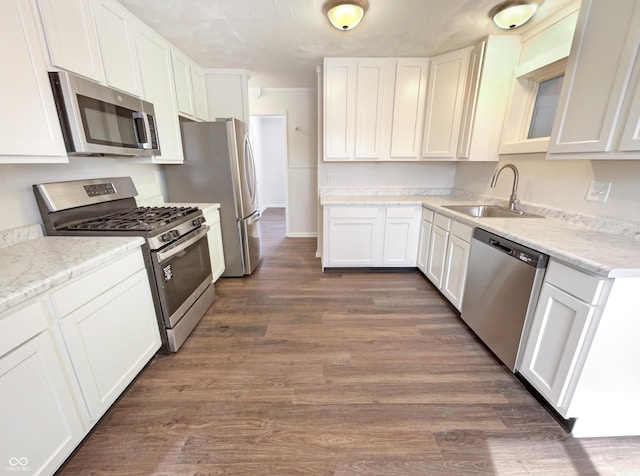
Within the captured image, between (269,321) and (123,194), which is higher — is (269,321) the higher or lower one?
the lower one

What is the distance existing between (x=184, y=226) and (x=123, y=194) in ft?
2.23

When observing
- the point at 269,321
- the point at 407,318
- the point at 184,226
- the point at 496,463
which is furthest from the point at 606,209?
the point at 184,226

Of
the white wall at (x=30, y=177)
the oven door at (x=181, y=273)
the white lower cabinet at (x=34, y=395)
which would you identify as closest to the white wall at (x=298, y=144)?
the oven door at (x=181, y=273)

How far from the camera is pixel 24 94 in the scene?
3.94ft

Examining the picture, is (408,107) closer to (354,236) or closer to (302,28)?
(302,28)

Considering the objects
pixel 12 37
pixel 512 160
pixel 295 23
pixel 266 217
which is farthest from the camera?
pixel 266 217

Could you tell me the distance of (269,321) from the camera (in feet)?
7.29

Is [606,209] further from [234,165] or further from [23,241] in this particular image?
[23,241]

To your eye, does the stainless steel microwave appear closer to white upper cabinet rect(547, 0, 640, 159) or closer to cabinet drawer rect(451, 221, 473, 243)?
cabinet drawer rect(451, 221, 473, 243)

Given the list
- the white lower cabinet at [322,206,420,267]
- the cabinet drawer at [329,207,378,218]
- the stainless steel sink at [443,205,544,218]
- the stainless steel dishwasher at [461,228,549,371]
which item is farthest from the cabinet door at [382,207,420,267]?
the stainless steel dishwasher at [461,228,549,371]

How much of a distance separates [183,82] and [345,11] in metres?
1.81

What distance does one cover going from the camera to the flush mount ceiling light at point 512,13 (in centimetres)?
180

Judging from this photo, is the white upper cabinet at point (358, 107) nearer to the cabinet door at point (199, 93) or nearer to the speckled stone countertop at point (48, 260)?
the cabinet door at point (199, 93)

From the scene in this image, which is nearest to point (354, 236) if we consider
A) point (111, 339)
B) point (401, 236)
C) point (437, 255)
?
point (401, 236)
